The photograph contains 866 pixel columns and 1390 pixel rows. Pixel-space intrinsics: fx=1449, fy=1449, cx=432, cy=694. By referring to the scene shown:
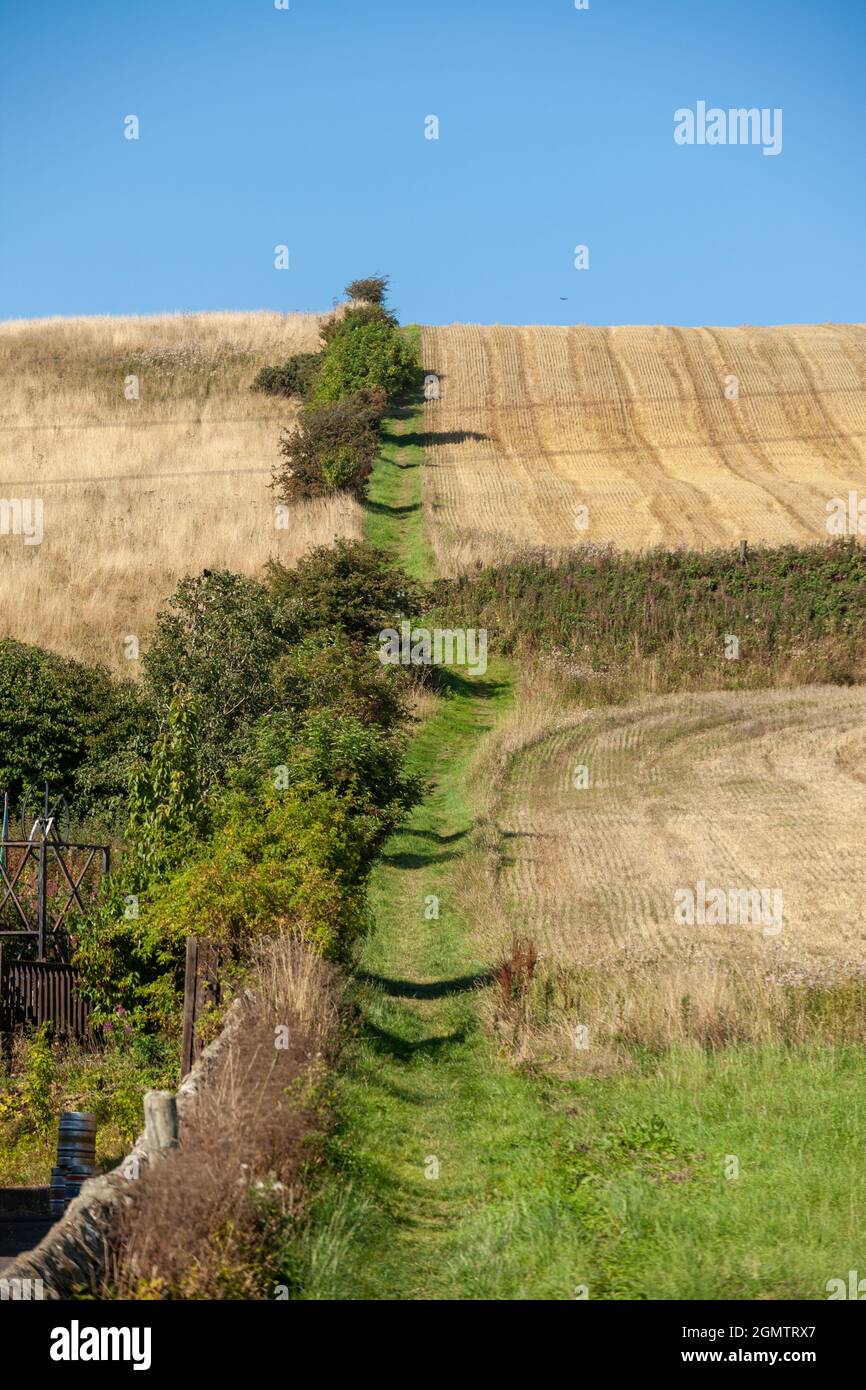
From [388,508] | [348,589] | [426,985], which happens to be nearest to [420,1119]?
[426,985]

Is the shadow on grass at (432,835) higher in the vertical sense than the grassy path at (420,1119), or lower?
higher

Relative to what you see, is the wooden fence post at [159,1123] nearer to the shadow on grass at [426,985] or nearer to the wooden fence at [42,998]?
the shadow on grass at [426,985]

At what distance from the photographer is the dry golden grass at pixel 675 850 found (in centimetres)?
1443

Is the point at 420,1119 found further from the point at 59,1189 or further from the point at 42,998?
the point at 42,998

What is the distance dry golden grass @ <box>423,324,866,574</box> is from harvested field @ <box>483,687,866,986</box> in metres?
11.0

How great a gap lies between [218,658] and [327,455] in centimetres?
2590

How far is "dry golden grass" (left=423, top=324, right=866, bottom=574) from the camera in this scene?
47344 millimetres

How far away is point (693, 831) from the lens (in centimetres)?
2494

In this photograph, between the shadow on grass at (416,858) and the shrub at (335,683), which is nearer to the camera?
the shadow on grass at (416,858)

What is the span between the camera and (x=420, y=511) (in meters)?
49.0

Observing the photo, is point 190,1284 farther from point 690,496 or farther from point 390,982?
point 690,496

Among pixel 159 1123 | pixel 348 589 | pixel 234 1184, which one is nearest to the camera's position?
pixel 234 1184

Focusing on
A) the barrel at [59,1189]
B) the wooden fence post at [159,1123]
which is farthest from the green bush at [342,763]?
the wooden fence post at [159,1123]

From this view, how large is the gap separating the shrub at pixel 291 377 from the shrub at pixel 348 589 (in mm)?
33029
